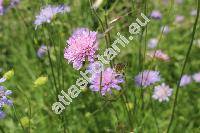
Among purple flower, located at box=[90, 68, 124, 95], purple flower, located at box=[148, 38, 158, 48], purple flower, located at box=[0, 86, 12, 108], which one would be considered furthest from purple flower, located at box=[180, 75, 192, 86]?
purple flower, located at box=[0, 86, 12, 108]

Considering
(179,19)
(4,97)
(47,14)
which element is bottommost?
(4,97)

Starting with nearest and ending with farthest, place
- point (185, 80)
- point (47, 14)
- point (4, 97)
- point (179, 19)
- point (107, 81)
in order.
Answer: point (4, 97) → point (107, 81) → point (47, 14) → point (185, 80) → point (179, 19)

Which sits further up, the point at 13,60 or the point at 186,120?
the point at 13,60

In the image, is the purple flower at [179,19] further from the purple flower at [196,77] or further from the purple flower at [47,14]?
the purple flower at [47,14]

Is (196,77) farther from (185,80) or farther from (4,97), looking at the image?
(4,97)

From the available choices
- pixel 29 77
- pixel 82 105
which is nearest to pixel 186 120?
pixel 82 105

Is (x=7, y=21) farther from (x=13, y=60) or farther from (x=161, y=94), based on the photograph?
(x=161, y=94)

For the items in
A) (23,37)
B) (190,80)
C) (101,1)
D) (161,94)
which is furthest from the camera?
(23,37)

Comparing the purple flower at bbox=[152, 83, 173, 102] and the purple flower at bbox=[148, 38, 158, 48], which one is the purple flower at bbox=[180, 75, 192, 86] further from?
the purple flower at bbox=[148, 38, 158, 48]

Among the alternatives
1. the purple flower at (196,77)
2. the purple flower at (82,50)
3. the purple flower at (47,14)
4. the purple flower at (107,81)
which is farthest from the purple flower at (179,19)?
the purple flower at (82,50)

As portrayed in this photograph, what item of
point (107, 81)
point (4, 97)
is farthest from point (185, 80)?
point (4, 97)

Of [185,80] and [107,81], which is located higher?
[185,80]
